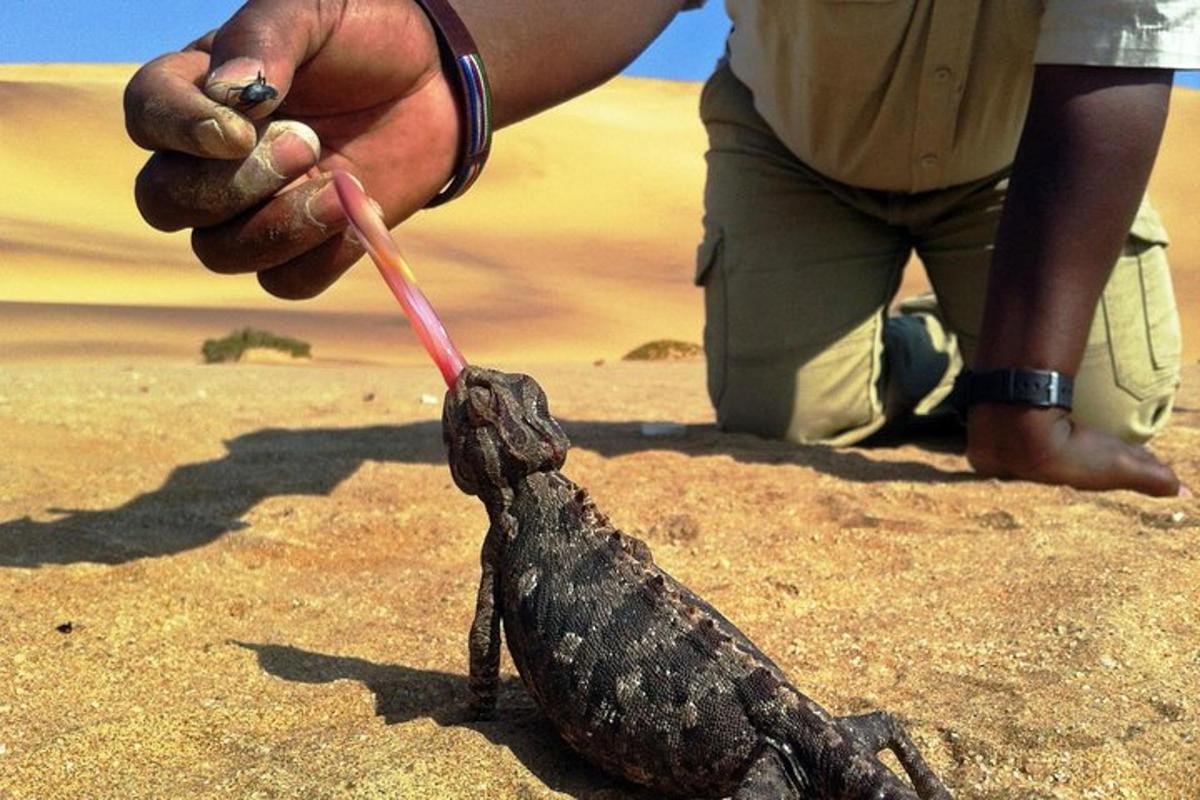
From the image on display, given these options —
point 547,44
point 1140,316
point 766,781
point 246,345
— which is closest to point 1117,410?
point 1140,316

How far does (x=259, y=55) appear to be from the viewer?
2.96 meters

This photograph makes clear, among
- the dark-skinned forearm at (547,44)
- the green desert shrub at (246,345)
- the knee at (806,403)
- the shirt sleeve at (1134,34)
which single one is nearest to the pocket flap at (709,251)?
the knee at (806,403)

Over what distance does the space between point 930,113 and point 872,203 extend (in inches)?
28.5

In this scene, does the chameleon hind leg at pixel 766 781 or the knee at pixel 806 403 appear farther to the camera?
the knee at pixel 806 403

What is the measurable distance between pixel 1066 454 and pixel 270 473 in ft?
10.2

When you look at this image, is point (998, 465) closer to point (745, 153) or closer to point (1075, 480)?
point (1075, 480)

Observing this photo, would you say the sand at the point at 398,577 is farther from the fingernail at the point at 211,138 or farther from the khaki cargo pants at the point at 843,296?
the fingernail at the point at 211,138

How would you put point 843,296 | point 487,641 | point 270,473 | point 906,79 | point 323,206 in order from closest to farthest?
point 487,641
point 323,206
point 270,473
point 906,79
point 843,296

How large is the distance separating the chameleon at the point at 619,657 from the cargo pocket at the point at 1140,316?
392 cm

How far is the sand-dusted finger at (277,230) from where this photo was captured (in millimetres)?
3225

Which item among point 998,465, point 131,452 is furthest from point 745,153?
point 131,452

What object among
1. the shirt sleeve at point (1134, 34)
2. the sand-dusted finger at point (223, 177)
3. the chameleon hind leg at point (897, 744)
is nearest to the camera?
the chameleon hind leg at point (897, 744)

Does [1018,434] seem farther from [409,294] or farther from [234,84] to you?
[234,84]

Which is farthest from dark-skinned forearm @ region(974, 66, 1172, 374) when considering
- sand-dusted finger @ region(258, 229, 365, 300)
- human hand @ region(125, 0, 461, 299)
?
sand-dusted finger @ region(258, 229, 365, 300)
